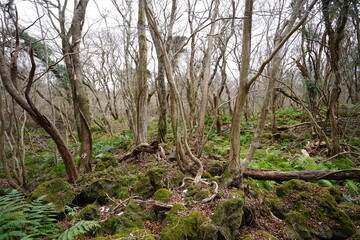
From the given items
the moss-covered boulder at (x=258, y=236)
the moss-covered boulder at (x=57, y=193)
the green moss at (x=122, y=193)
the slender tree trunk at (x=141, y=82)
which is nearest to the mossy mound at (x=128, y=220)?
the green moss at (x=122, y=193)

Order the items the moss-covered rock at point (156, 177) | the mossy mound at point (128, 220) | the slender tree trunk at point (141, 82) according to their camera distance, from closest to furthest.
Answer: the mossy mound at point (128, 220) < the moss-covered rock at point (156, 177) < the slender tree trunk at point (141, 82)

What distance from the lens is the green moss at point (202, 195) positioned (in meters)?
2.53

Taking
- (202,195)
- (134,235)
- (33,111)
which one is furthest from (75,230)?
(33,111)

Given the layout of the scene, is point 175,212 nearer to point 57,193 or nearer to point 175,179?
point 175,179

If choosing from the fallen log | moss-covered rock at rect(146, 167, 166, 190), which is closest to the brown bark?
moss-covered rock at rect(146, 167, 166, 190)

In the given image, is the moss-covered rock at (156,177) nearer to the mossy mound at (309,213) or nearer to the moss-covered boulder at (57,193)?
the moss-covered boulder at (57,193)

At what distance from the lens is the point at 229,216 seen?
216 cm

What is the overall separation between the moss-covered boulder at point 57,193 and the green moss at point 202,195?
2015 mm

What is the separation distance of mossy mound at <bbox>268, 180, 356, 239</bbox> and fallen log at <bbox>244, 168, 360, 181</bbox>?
30 centimetres

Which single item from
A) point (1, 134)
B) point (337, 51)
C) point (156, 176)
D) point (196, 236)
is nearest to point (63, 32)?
point (1, 134)

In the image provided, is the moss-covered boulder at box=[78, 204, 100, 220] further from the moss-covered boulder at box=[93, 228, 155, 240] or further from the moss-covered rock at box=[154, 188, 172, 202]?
the moss-covered rock at box=[154, 188, 172, 202]

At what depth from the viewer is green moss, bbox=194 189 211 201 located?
2535mm

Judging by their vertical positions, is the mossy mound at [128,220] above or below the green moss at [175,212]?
below

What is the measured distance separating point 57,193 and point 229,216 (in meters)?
2.74
